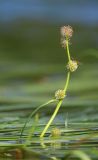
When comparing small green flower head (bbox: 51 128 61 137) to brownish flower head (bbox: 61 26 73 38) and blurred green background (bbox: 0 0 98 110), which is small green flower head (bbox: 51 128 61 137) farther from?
blurred green background (bbox: 0 0 98 110)

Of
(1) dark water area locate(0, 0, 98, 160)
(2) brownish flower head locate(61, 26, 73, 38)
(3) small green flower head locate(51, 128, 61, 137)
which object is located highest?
(1) dark water area locate(0, 0, 98, 160)

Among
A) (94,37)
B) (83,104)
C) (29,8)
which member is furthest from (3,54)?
(83,104)

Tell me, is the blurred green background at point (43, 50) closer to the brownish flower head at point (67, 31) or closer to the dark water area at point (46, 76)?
the dark water area at point (46, 76)

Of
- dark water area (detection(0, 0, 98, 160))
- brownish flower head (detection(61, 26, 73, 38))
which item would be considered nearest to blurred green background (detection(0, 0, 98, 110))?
dark water area (detection(0, 0, 98, 160))

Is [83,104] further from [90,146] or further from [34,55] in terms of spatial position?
[34,55]

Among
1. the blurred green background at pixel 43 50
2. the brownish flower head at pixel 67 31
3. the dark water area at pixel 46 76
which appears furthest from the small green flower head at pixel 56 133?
the blurred green background at pixel 43 50

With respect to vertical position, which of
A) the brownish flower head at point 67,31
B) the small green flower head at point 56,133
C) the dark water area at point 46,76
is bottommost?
the small green flower head at point 56,133

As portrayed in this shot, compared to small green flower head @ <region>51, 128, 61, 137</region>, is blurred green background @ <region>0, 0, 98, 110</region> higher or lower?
higher

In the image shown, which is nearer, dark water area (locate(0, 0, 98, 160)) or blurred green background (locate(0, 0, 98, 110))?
dark water area (locate(0, 0, 98, 160))

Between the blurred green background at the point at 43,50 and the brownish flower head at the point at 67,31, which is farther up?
the blurred green background at the point at 43,50
